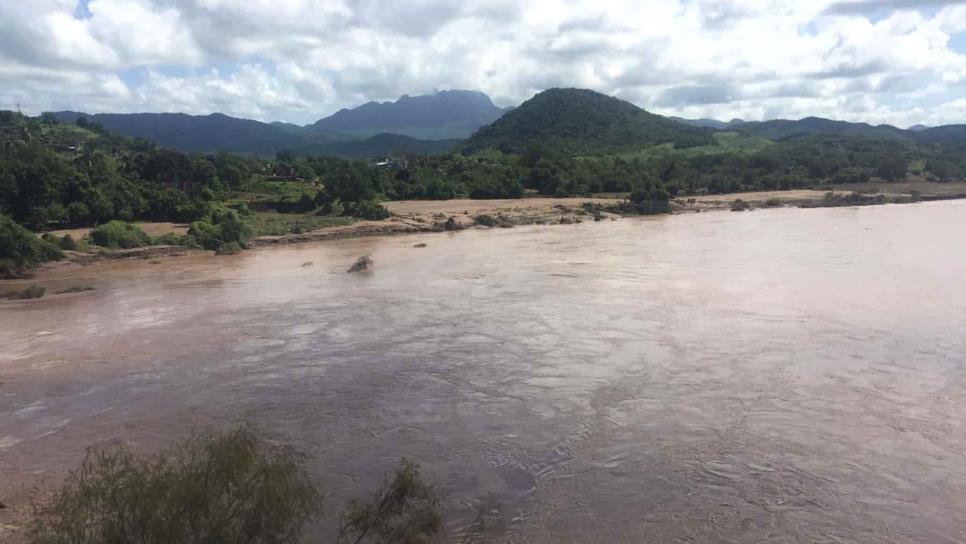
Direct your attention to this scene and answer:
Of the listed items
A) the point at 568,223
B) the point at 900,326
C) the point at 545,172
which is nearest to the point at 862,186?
the point at 545,172

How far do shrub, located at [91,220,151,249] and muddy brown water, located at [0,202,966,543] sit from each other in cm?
631

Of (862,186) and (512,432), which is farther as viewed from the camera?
(862,186)

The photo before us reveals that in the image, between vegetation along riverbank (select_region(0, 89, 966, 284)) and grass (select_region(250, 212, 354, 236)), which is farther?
grass (select_region(250, 212, 354, 236))

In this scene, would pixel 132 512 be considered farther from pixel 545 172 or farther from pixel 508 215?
pixel 545 172

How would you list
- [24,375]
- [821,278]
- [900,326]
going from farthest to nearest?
1. [821,278]
2. [900,326]
3. [24,375]

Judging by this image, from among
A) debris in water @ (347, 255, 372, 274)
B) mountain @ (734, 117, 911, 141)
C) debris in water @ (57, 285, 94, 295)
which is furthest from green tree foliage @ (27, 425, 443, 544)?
mountain @ (734, 117, 911, 141)

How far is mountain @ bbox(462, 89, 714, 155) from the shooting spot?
357 ft

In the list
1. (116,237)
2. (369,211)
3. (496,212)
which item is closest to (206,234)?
(116,237)

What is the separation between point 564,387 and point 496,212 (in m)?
38.0

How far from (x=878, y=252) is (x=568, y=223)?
833 inches

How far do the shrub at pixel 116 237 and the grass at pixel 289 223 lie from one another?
245 inches

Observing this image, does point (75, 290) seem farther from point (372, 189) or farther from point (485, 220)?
point (372, 189)

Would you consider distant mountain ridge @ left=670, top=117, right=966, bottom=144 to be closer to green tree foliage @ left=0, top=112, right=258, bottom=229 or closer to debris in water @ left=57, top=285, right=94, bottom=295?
green tree foliage @ left=0, top=112, right=258, bottom=229

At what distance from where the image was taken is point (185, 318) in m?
20.6
